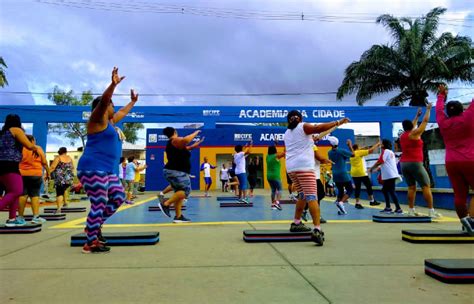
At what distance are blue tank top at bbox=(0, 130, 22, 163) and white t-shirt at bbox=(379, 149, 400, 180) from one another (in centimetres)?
701

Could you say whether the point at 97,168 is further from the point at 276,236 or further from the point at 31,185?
the point at 31,185

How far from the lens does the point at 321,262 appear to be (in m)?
3.60

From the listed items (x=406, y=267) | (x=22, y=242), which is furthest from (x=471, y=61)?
(x=22, y=242)

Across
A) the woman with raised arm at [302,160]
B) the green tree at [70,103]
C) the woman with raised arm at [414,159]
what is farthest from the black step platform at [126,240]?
the green tree at [70,103]

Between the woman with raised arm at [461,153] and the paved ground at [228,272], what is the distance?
0.47 meters

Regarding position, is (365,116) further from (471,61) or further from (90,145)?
(90,145)

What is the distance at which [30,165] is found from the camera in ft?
21.4

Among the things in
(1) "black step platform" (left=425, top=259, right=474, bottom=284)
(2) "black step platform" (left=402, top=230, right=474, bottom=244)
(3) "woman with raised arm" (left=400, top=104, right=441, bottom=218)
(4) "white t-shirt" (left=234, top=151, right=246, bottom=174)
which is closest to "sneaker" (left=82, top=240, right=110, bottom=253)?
(1) "black step platform" (left=425, top=259, right=474, bottom=284)

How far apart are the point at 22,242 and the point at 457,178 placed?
18.4 ft

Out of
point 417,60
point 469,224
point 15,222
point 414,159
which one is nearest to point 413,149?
point 414,159

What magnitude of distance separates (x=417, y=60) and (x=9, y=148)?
19116mm

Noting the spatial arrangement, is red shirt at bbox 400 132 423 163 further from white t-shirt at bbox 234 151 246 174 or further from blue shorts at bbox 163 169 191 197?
white t-shirt at bbox 234 151 246 174

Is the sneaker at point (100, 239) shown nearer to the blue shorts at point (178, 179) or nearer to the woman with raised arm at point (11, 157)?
the woman with raised arm at point (11, 157)

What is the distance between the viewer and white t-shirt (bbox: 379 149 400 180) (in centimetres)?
821
